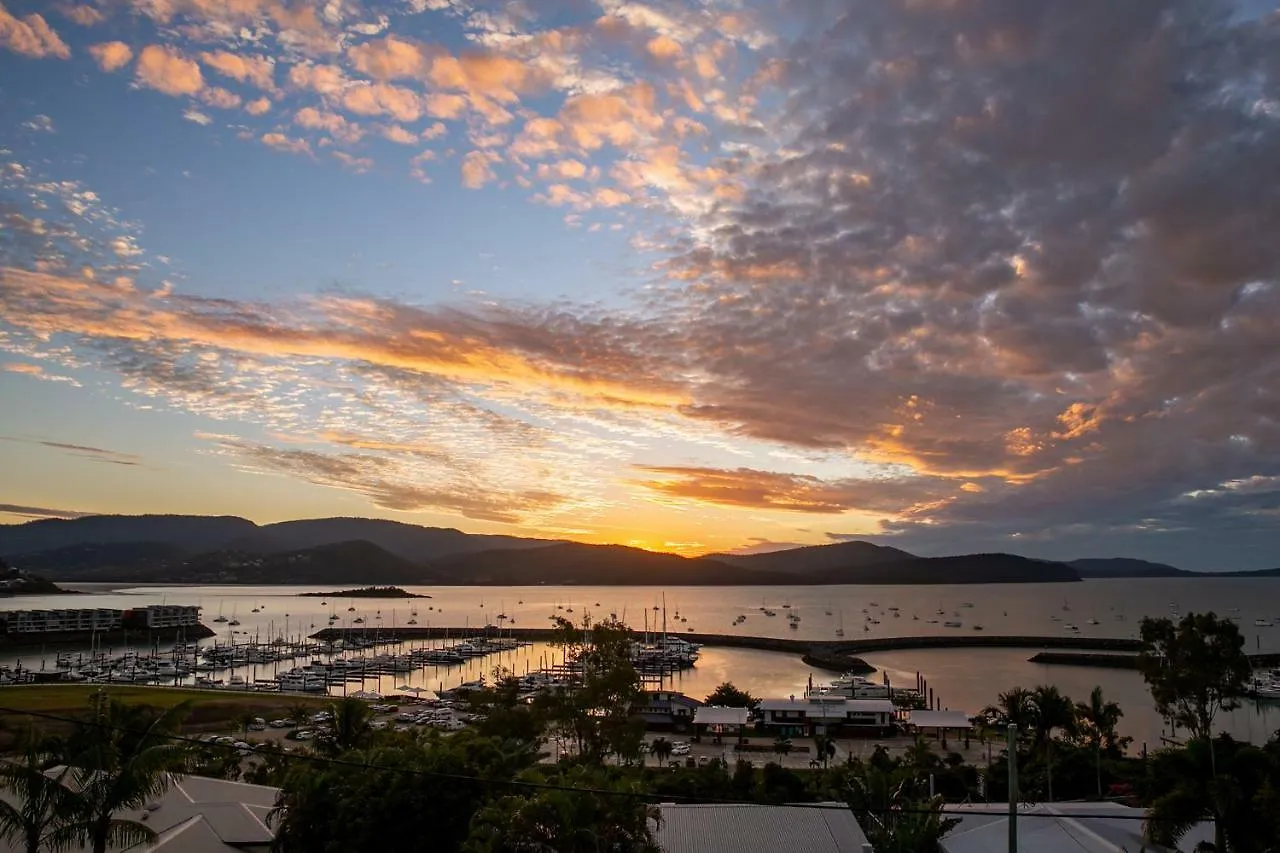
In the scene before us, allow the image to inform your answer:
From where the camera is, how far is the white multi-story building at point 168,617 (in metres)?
98.4

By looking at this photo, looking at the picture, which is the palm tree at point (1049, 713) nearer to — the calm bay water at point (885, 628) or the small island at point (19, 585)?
the calm bay water at point (885, 628)

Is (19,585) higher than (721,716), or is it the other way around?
(721,716)

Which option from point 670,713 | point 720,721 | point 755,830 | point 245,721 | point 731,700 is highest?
point 755,830

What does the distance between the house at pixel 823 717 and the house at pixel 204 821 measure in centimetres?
3004

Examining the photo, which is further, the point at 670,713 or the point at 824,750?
the point at 670,713

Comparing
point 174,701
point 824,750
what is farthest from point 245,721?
point 824,750

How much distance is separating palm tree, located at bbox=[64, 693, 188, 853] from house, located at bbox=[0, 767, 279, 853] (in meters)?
2.45

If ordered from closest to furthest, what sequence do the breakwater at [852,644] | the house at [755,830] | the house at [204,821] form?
1. the house at [204,821]
2. the house at [755,830]
3. the breakwater at [852,644]

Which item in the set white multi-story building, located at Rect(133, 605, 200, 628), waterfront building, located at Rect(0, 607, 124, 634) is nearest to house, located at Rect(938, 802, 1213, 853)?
waterfront building, located at Rect(0, 607, 124, 634)

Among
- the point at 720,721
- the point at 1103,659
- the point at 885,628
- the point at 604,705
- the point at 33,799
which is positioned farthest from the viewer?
the point at 885,628

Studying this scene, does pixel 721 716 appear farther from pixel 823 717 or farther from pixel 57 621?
pixel 57 621

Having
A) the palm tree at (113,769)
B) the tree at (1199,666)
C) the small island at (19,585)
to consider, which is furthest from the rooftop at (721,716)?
the small island at (19,585)

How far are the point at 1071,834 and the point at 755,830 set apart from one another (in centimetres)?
593

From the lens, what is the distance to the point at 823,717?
42.1 m
